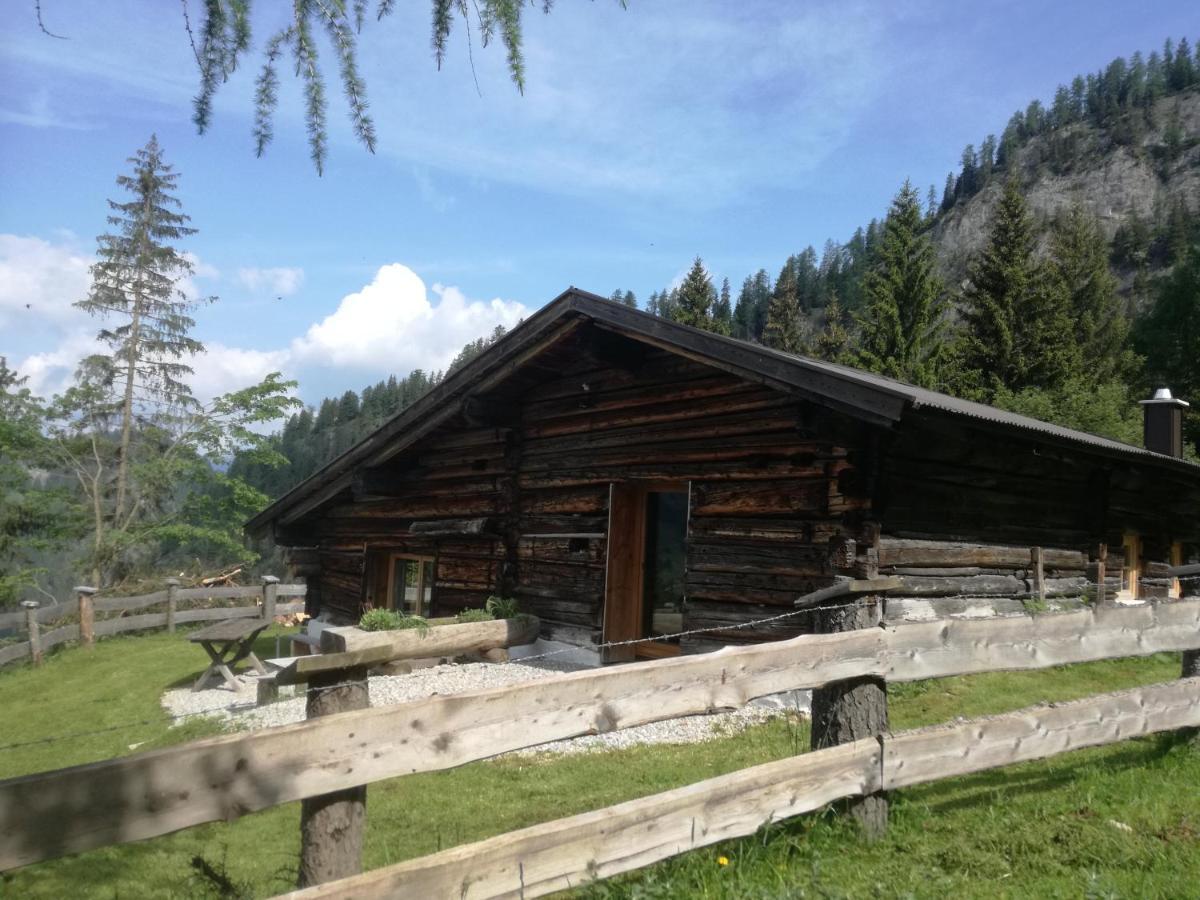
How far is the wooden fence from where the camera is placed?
1656cm

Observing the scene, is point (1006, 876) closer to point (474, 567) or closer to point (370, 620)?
point (370, 620)

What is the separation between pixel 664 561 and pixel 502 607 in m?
2.48

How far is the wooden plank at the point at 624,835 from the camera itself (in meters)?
2.51

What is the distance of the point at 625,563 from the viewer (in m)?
10.9

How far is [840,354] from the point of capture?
155ft

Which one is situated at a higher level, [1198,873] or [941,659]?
[941,659]

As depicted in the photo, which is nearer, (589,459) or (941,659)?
(941,659)

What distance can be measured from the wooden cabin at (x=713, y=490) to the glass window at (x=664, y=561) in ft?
0.09

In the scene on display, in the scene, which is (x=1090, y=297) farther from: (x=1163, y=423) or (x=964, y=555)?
(x=964, y=555)

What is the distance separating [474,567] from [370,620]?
9.33ft

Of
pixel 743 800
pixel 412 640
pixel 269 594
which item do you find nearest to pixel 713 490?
pixel 412 640

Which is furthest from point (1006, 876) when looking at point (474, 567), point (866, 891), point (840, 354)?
point (840, 354)

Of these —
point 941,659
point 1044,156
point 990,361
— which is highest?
point 1044,156

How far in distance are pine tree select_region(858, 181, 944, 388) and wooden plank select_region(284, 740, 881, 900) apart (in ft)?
135
